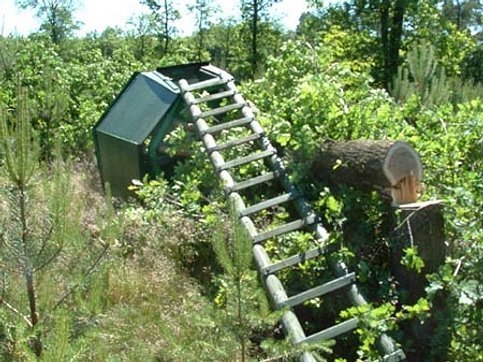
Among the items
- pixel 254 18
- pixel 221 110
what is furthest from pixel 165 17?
pixel 221 110

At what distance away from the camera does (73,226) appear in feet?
10.7

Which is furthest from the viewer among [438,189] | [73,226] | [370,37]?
[370,37]

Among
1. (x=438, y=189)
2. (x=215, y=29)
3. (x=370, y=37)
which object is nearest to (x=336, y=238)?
(x=438, y=189)

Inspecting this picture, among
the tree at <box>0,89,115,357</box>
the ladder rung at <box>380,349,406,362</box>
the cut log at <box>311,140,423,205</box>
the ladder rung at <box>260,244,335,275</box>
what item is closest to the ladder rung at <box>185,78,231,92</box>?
the cut log at <box>311,140,423,205</box>

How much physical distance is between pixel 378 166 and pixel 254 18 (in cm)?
1481

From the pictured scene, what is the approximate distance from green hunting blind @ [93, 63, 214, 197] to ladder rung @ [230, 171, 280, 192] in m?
1.60

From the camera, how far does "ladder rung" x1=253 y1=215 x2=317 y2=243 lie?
5079mm

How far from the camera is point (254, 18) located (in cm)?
1872

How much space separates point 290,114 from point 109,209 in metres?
2.75

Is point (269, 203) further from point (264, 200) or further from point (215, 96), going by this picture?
point (215, 96)

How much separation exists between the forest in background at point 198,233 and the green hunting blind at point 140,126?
47cm

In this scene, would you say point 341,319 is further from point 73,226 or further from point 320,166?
point 73,226

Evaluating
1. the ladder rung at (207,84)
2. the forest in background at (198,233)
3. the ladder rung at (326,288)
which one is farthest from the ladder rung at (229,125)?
the ladder rung at (326,288)

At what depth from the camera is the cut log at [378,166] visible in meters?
4.53
